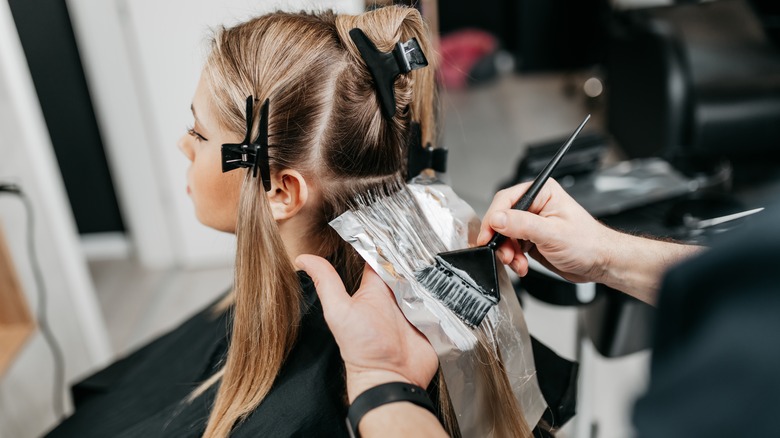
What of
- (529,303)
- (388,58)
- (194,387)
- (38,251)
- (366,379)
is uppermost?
(388,58)

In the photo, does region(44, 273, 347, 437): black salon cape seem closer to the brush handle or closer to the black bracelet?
the black bracelet

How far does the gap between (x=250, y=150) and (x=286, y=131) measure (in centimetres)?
7

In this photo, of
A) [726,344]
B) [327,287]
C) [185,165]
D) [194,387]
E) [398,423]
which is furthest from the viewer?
[185,165]

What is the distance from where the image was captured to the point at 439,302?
2.65 ft

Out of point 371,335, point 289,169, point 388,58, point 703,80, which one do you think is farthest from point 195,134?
point 703,80

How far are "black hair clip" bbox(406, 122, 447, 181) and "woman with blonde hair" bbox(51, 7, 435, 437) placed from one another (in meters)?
0.02

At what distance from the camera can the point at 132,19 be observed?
213 centimetres

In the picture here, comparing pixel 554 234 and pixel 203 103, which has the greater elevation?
pixel 203 103

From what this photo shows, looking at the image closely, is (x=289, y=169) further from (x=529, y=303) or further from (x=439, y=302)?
(x=529, y=303)

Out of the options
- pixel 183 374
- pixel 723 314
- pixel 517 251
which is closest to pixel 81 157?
pixel 183 374

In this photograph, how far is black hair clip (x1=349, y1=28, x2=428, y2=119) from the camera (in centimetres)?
83

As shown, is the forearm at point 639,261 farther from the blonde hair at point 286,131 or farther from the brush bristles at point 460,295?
the blonde hair at point 286,131

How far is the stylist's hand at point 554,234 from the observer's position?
0.86m

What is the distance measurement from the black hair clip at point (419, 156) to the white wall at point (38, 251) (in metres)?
0.95
